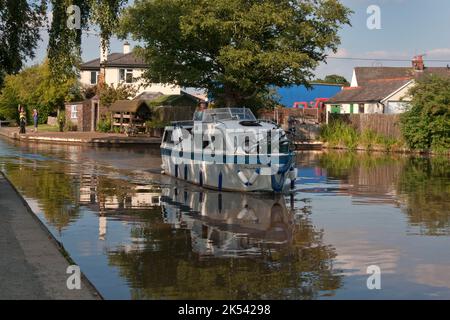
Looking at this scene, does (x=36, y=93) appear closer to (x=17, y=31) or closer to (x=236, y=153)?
(x=17, y=31)

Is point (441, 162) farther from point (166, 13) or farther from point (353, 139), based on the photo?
point (166, 13)

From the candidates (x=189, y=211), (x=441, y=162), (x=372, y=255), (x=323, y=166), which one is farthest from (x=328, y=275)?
(x=441, y=162)

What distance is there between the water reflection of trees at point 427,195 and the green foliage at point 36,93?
150ft

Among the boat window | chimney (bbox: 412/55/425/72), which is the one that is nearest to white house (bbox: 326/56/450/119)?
chimney (bbox: 412/55/425/72)

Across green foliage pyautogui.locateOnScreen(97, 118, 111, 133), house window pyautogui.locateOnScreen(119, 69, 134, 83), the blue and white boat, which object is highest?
house window pyautogui.locateOnScreen(119, 69, 134, 83)

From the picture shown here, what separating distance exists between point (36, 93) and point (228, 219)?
62603 mm

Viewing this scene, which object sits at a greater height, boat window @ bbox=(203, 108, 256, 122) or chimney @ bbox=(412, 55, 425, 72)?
chimney @ bbox=(412, 55, 425, 72)

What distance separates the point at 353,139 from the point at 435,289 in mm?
37730

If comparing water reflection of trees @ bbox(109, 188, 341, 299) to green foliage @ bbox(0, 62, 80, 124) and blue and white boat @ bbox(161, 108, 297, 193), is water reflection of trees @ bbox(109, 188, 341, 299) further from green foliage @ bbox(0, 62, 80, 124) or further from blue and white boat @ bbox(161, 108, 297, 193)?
green foliage @ bbox(0, 62, 80, 124)

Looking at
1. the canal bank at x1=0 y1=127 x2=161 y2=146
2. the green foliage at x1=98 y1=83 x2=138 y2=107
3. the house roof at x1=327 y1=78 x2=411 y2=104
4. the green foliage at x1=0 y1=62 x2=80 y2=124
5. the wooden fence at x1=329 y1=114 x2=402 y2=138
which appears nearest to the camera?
the canal bank at x1=0 y1=127 x2=161 y2=146

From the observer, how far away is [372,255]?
1062 cm

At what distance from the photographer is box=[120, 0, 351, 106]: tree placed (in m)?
38.3

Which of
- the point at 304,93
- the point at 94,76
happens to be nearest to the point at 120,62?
the point at 94,76

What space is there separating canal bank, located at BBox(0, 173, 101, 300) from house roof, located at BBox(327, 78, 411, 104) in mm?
49849
